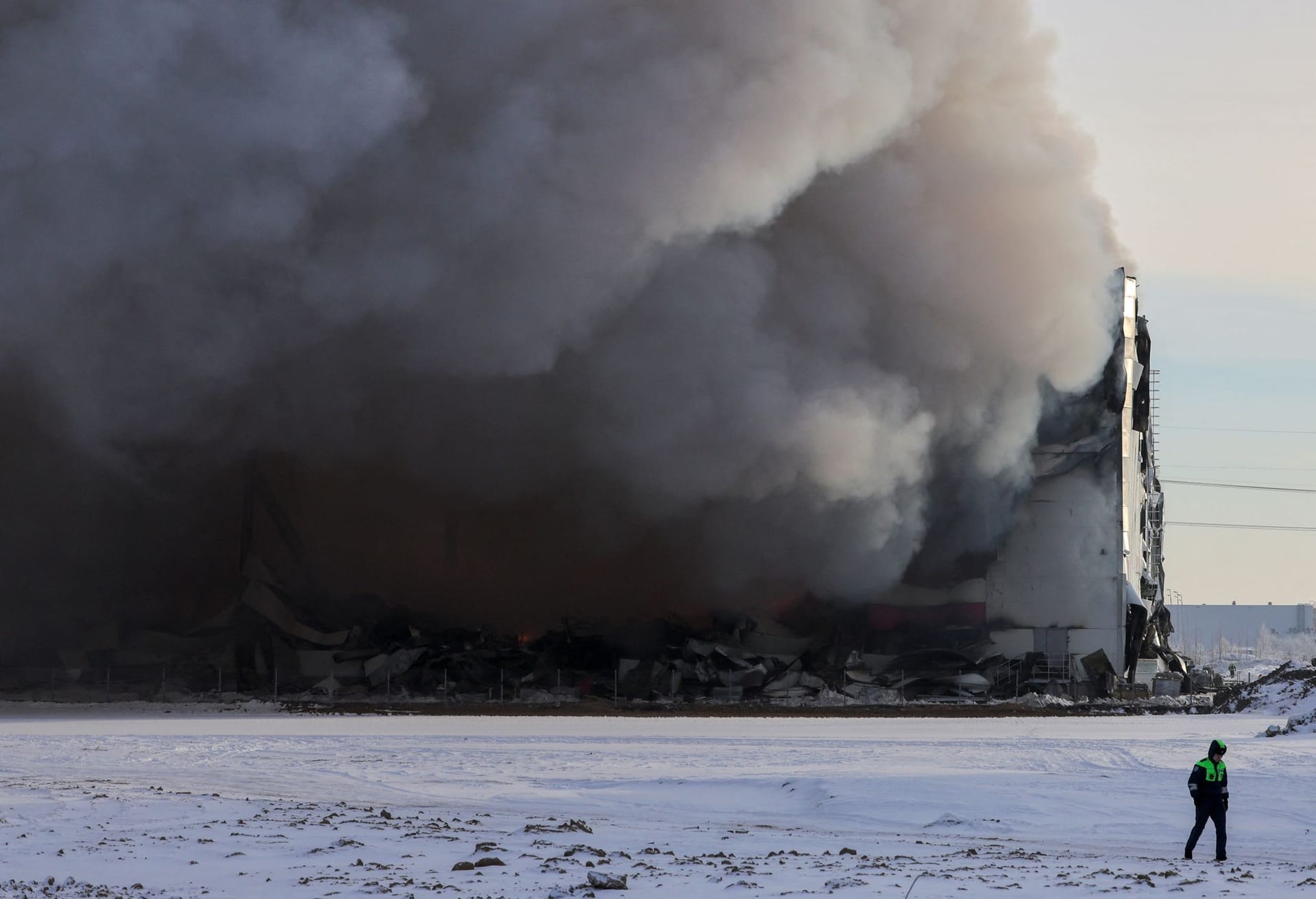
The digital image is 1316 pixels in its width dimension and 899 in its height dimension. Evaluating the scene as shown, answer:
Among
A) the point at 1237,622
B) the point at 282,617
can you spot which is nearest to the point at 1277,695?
the point at 282,617

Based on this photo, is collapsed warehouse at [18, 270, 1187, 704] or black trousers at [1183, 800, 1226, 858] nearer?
black trousers at [1183, 800, 1226, 858]

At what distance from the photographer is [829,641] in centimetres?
5097

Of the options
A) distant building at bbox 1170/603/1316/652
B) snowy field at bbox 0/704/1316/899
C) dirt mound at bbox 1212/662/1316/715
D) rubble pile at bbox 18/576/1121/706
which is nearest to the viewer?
snowy field at bbox 0/704/1316/899

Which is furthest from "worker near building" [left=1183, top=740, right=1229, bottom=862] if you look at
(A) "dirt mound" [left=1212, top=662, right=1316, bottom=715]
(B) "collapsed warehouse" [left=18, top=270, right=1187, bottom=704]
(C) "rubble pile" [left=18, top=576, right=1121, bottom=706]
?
(B) "collapsed warehouse" [left=18, top=270, right=1187, bottom=704]

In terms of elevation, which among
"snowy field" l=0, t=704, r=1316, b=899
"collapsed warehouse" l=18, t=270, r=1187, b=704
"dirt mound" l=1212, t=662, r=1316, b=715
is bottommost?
"snowy field" l=0, t=704, r=1316, b=899

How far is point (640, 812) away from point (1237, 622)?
492ft

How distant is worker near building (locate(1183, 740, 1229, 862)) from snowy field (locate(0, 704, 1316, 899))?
315 millimetres

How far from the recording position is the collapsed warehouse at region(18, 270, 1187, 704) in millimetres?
48688

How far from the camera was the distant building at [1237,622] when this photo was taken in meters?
152

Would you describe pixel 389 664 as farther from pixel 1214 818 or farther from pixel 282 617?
pixel 1214 818

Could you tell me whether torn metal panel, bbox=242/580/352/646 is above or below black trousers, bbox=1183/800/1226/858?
above

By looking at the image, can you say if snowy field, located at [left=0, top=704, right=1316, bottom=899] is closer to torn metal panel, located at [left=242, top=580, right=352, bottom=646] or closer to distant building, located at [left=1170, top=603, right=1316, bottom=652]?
torn metal panel, located at [left=242, top=580, right=352, bottom=646]

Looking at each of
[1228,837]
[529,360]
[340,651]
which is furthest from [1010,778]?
[340,651]

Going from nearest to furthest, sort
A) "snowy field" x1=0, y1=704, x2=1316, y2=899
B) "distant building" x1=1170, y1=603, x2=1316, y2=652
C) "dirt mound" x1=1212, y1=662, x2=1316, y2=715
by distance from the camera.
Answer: "snowy field" x1=0, y1=704, x2=1316, y2=899
"dirt mound" x1=1212, y1=662, x2=1316, y2=715
"distant building" x1=1170, y1=603, x2=1316, y2=652
